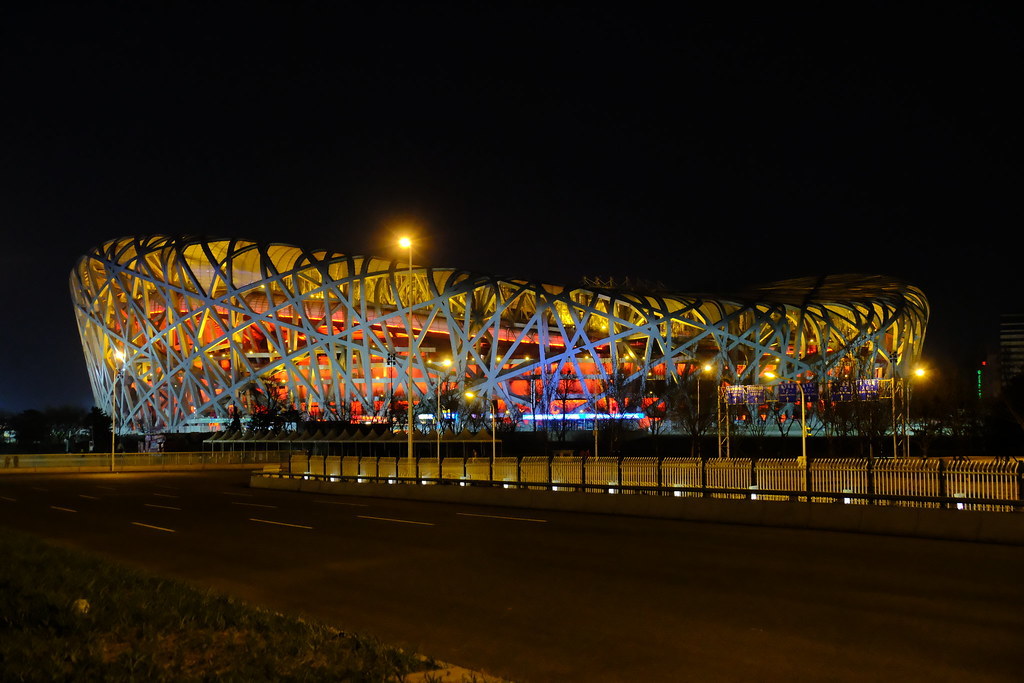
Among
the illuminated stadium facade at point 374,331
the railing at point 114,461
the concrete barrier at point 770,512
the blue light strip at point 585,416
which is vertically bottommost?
the railing at point 114,461

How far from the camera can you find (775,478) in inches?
883

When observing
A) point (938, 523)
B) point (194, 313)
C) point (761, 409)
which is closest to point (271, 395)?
point (194, 313)

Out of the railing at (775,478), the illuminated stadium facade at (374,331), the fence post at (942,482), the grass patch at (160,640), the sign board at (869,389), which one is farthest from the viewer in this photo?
the illuminated stadium facade at (374,331)

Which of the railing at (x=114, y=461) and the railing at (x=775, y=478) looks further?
the railing at (x=114, y=461)

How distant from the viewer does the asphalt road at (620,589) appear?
7949 mm

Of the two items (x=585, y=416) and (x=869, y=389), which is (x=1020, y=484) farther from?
(x=585, y=416)

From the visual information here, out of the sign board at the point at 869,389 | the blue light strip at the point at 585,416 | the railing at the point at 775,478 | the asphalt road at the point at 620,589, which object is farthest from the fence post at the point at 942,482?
the blue light strip at the point at 585,416

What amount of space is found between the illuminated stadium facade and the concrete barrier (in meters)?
56.3

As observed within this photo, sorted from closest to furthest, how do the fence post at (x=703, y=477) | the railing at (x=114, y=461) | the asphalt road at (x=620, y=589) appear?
the asphalt road at (x=620, y=589) < the fence post at (x=703, y=477) < the railing at (x=114, y=461)

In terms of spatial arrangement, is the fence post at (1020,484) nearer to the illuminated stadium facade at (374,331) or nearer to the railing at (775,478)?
the railing at (775,478)

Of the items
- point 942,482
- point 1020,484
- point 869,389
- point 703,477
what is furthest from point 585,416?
point 1020,484

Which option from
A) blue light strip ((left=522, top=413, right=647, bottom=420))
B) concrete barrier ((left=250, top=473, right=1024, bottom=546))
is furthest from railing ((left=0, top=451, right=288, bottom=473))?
concrete barrier ((left=250, top=473, right=1024, bottom=546))

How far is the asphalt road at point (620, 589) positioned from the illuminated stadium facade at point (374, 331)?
65.8m

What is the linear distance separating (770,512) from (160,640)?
1572 centimetres
